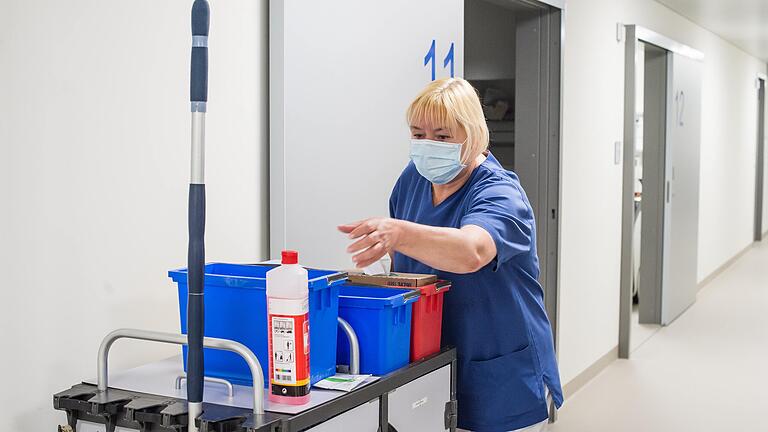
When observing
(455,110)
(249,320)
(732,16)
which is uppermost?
(732,16)

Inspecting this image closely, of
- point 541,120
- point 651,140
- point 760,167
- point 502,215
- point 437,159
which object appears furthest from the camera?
point 760,167

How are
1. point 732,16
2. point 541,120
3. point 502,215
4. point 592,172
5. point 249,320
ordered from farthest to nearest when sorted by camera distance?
1. point 732,16
2. point 592,172
3. point 541,120
4. point 502,215
5. point 249,320

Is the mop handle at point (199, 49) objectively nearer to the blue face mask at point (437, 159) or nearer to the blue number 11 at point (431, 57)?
the blue face mask at point (437, 159)

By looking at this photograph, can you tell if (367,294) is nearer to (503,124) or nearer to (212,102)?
(212,102)

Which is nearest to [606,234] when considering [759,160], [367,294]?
[367,294]

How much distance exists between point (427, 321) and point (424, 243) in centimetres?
28

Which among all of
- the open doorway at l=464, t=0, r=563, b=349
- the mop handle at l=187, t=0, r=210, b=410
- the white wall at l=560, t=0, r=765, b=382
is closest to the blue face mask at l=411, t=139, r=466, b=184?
the mop handle at l=187, t=0, r=210, b=410

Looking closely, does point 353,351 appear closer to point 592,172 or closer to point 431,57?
point 431,57

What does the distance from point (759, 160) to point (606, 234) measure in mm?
7727

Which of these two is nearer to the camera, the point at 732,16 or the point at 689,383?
the point at 689,383

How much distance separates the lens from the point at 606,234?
516cm

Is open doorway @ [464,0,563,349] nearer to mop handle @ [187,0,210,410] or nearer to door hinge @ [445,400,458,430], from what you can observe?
door hinge @ [445,400,458,430]

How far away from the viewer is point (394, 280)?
6.12ft

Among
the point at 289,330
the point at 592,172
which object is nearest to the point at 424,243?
the point at 289,330
